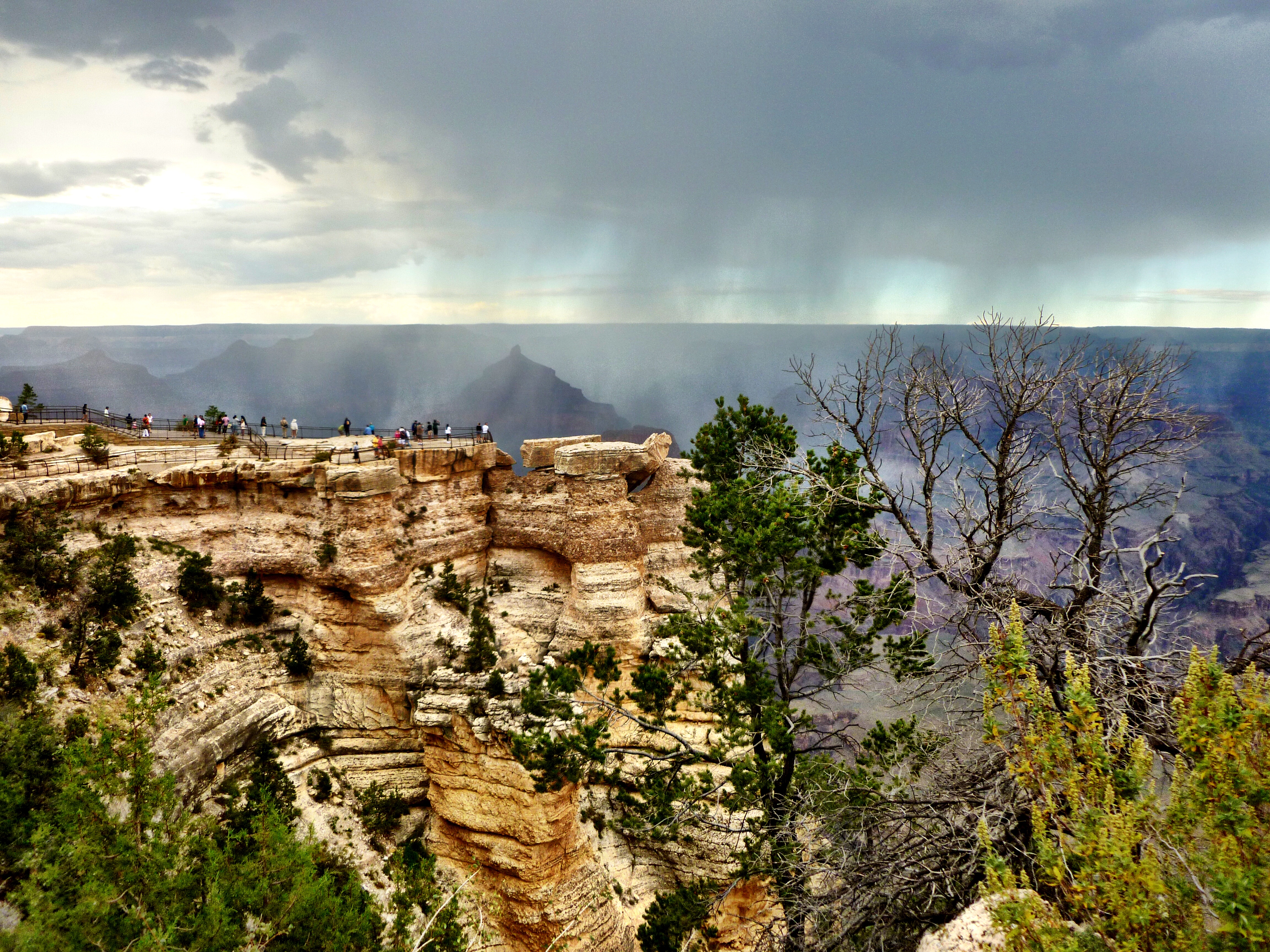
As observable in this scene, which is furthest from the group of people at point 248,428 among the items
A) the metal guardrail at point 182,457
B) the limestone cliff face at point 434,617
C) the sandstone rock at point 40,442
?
the sandstone rock at point 40,442

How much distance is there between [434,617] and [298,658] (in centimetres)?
485

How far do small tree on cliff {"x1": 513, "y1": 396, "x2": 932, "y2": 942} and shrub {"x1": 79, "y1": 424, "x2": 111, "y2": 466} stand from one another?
57.7 ft

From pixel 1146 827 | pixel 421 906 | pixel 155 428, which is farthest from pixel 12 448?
pixel 1146 827

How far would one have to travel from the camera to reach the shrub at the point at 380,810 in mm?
22297

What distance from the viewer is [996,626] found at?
869cm

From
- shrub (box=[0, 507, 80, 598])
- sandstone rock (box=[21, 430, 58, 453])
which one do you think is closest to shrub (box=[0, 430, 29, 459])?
sandstone rock (box=[21, 430, 58, 453])

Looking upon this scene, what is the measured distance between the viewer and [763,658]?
647 inches

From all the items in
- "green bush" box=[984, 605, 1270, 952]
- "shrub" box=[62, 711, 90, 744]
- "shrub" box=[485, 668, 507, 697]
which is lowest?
"shrub" box=[485, 668, 507, 697]

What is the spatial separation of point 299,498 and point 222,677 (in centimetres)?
661

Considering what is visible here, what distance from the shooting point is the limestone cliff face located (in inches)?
832

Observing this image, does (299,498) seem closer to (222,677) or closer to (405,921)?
(222,677)

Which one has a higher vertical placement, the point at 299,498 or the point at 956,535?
the point at 956,535

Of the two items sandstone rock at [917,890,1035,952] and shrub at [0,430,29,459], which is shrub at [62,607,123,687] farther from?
sandstone rock at [917,890,1035,952]

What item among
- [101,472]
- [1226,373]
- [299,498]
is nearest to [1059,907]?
[299,498]
